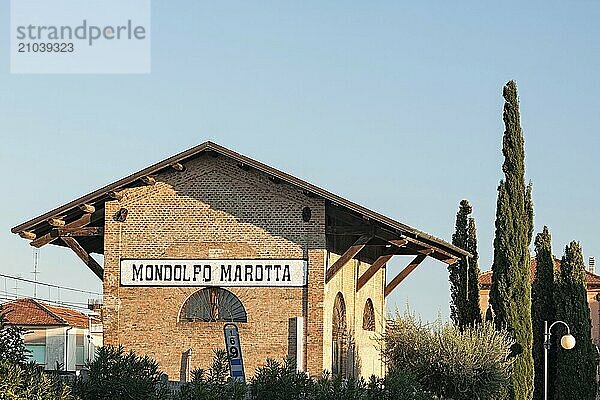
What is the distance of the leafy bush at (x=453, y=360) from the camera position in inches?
939

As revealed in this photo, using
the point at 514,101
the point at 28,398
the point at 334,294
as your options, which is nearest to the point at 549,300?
the point at 514,101

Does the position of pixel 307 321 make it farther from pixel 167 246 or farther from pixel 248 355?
pixel 167 246

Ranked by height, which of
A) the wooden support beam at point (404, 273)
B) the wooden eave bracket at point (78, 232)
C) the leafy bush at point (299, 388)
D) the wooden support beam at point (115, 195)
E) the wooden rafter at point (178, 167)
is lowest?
the leafy bush at point (299, 388)

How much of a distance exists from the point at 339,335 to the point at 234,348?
3.26 metres

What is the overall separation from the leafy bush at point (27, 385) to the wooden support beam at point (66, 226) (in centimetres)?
1086

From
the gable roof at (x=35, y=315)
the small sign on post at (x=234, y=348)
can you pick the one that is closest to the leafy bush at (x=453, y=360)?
the small sign on post at (x=234, y=348)

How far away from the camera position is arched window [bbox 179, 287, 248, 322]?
23453 millimetres

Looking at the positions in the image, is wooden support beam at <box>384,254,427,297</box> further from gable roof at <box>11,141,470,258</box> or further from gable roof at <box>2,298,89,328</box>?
gable roof at <box>2,298,89,328</box>

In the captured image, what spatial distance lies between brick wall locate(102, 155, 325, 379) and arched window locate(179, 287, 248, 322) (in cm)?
16

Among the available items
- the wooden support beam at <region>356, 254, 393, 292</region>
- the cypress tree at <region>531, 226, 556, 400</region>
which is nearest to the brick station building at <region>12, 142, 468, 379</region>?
the wooden support beam at <region>356, 254, 393, 292</region>

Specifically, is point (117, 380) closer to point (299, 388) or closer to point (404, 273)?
point (299, 388)

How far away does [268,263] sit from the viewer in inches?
922

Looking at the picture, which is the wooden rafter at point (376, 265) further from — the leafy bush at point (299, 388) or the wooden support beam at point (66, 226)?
the leafy bush at point (299, 388)

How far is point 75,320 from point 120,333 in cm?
3305
